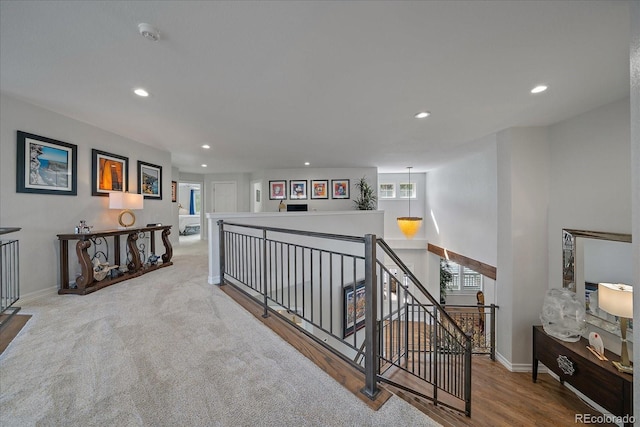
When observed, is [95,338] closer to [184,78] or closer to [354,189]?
[184,78]

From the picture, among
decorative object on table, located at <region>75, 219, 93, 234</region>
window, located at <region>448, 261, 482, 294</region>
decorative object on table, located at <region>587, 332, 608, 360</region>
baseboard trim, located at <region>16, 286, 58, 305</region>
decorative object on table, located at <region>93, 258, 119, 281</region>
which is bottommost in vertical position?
window, located at <region>448, 261, 482, 294</region>

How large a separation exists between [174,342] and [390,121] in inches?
136

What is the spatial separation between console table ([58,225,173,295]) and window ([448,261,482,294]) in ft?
30.3

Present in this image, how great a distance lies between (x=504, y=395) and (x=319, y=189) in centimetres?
576

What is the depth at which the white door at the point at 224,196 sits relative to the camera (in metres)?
8.29

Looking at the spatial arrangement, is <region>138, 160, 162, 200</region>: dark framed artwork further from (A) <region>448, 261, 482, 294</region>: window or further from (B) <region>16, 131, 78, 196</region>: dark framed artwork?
(A) <region>448, 261, 482, 294</region>: window

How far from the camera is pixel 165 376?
1.55 m

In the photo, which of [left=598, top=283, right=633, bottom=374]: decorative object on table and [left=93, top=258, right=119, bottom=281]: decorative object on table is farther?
[left=93, top=258, right=119, bottom=281]: decorative object on table

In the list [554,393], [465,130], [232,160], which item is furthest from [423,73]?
[232,160]

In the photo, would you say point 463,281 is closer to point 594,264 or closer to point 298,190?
point 594,264

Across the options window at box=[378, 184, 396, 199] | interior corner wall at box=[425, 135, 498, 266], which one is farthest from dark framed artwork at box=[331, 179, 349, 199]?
interior corner wall at box=[425, 135, 498, 266]

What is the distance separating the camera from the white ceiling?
141 cm

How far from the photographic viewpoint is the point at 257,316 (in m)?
2.38

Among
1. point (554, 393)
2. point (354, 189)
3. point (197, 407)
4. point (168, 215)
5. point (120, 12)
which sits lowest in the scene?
point (554, 393)
